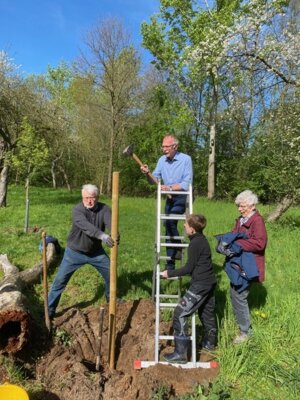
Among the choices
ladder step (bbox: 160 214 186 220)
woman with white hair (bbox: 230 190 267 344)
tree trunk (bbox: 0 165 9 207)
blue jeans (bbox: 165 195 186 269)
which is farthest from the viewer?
tree trunk (bbox: 0 165 9 207)

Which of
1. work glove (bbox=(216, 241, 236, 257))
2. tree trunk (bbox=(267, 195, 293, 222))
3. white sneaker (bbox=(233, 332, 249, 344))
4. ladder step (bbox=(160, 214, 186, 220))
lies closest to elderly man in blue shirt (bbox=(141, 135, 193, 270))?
ladder step (bbox=(160, 214, 186, 220))

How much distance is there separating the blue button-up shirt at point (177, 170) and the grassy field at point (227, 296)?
6.54ft

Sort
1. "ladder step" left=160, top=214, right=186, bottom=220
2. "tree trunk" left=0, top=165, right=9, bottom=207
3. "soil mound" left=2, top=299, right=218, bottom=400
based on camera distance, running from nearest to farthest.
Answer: "soil mound" left=2, top=299, right=218, bottom=400
"ladder step" left=160, top=214, right=186, bottom=220
"tree trunk" left=0, top=165, right=9, bottom=207

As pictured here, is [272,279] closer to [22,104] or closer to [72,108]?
[22,104]

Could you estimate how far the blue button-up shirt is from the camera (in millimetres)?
6457

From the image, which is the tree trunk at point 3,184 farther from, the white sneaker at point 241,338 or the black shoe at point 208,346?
the white sneaker at point 241,338

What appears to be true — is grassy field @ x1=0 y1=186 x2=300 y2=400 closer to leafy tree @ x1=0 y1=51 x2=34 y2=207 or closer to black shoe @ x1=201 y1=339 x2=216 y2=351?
black shoe @ x1=201 y1=339 x2=216 y2=351

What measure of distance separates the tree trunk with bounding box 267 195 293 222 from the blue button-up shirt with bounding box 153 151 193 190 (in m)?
8.32

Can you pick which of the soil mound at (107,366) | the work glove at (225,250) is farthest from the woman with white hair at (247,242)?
the soil mound at (107,366)

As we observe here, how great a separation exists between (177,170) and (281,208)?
879cm

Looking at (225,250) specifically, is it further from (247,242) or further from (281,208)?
(281,208)

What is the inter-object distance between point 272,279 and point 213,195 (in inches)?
765

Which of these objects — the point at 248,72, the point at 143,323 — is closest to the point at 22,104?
the point at 248,72

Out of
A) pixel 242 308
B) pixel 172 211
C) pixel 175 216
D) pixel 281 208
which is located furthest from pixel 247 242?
pixel 281 208
